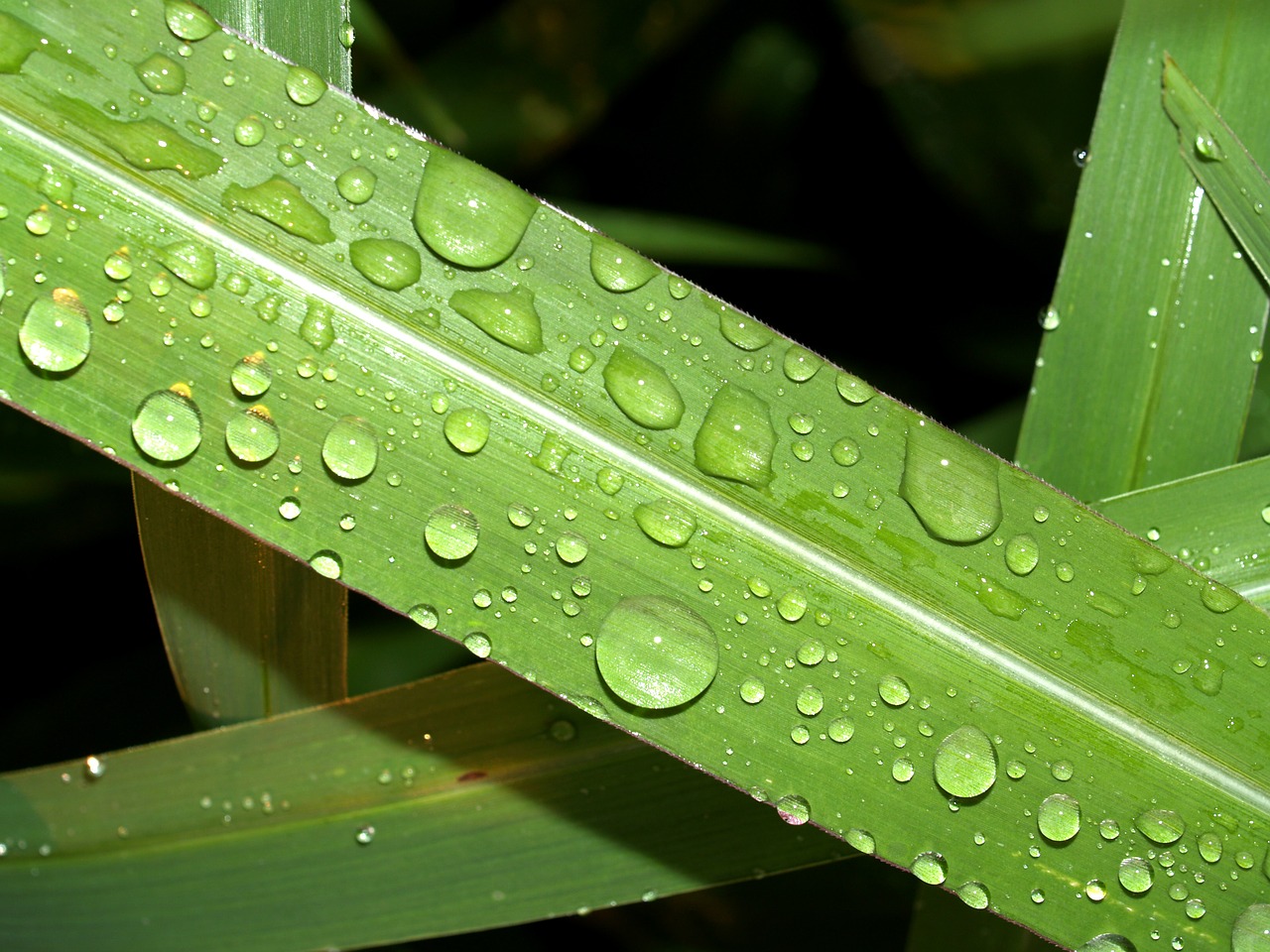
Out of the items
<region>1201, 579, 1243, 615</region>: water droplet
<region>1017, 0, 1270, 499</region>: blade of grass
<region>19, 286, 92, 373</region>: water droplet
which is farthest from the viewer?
<region>1017, 0, 1270, 499</region>: blade of grass

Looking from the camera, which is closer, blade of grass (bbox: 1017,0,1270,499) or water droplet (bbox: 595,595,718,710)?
water droplet (bbox: 595,595,718,710)

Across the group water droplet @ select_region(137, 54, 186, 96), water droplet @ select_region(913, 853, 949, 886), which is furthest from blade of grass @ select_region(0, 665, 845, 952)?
water droplet @ select_region(137, 54, 186, 96)

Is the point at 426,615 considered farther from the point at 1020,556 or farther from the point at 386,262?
the point at 1020,556

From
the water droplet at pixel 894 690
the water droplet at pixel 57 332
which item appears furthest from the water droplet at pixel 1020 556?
the water droplet at pixel 57 332

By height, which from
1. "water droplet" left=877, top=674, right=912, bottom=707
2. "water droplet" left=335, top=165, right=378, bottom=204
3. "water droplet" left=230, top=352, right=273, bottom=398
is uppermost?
"water droplet" left=335, top=165, right=378, bottom=204

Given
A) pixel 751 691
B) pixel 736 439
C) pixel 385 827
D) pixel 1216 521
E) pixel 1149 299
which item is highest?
pixel 1149 299

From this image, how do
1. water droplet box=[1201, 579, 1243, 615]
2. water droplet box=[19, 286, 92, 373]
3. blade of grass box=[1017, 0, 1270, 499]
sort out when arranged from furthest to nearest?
blade of grass box=[1017, 0, 1270, 499] → water droplet box=[1201, 579, 1243, 615] → water droplet box=[19, 286, 92, 373]

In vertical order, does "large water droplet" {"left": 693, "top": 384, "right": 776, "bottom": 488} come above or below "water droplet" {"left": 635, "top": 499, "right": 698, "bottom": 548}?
above

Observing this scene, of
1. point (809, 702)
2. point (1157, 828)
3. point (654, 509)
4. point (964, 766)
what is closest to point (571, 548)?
point (654, 509)

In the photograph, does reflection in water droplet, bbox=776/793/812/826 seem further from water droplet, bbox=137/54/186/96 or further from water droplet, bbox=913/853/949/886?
water droplet, bbox=137/54/186/96
